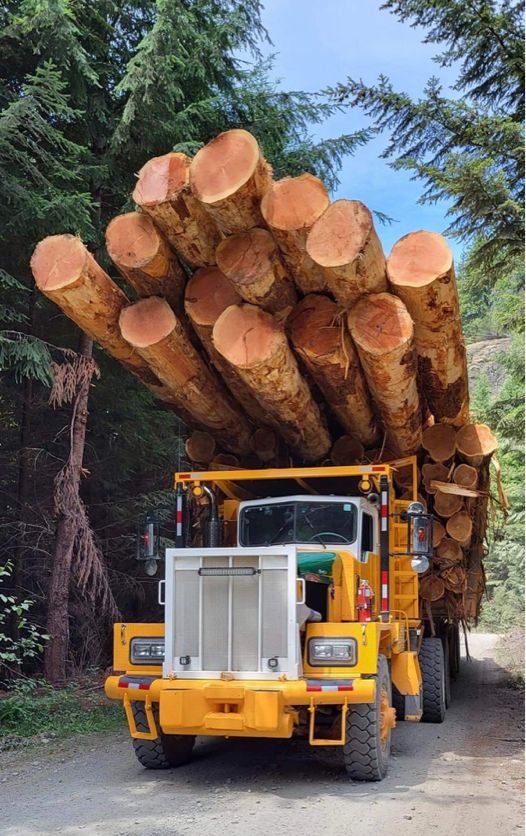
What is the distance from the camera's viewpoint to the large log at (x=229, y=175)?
659 centimetres

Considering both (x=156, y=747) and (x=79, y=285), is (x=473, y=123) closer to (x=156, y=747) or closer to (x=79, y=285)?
(x=79, y=285)

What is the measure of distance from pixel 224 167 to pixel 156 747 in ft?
16.2

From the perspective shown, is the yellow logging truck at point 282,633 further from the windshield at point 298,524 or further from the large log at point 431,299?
the large log at point 431,299

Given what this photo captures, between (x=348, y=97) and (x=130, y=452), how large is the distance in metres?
7.08

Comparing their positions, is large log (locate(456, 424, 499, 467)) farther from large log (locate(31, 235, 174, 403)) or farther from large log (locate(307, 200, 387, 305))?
large log (locate(31, 235, 174, 403))

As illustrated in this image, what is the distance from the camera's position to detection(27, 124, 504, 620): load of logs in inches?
264

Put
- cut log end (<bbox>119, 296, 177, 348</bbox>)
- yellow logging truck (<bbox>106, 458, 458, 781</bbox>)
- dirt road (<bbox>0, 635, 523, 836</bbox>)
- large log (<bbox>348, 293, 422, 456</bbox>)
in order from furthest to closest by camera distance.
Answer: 1. cut log end (<bbox>119, 296, 177, 348</bbox>)
2. large log (<bbox>348, 293, 422, 456</bbox>)
3. yellow logging truck (<bbox>106, 458, 458, 781</bbox>)
4. dirt road (<bbox>0, 635, 523, 836</bbox>)

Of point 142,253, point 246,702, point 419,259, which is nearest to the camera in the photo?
point 246,702

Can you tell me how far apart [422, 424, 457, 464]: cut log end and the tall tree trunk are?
4725 mm

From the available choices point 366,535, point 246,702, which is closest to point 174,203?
point 366,535

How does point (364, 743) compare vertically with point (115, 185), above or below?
below

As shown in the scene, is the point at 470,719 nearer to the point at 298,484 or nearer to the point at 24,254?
the point at 298,484

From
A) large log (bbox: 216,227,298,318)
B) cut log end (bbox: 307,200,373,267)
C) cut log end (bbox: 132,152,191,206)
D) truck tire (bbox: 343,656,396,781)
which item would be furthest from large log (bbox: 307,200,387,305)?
truck tire (bbox: 343,656,396,781)

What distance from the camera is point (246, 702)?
6.25 metres
